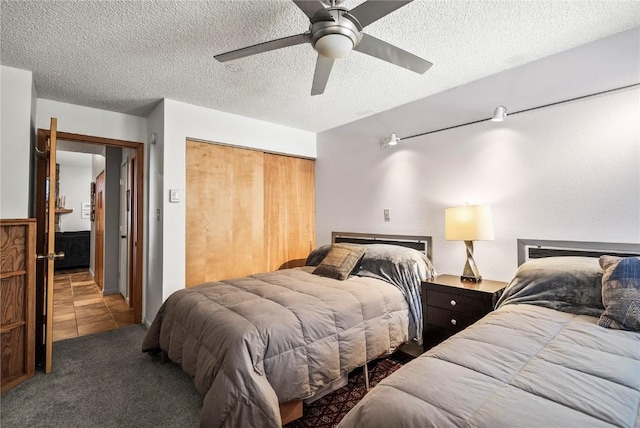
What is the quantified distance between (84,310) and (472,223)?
4.86 m

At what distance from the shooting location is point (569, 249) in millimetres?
2193

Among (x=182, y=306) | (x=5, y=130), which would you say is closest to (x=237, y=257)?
(x=182, y=306)

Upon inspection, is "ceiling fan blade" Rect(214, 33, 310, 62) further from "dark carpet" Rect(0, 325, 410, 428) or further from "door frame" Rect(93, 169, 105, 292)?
"door frame" Rect(93, 169, 105, 292)

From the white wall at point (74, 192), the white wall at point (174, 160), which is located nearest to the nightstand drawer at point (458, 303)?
the white wall at point (174, 160)

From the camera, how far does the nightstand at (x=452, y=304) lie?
87.5 inches

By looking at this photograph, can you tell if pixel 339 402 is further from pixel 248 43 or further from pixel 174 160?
pixel 174 160

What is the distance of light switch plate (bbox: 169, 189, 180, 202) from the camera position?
3152 mm

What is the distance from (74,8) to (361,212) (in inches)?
119

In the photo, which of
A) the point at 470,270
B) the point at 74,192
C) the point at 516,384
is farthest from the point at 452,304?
the point at 74,192

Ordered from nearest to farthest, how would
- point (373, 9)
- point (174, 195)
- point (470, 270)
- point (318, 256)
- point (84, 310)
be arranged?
point (373, 9) → point (470, 270) → point (174, 195) → point (318, 256) → point (84, 310)

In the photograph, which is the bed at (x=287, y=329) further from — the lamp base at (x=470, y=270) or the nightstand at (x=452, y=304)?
the lamp base at (x=470, y=270)

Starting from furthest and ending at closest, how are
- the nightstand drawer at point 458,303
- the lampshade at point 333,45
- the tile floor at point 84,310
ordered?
1. the tile floor at point 84,310
2. the nightstand drawer at point 458,303
3. the lampshade at point 333,45

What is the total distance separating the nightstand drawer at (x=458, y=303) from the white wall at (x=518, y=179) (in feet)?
1.61

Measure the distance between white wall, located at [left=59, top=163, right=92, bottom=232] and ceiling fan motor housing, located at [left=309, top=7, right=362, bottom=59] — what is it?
8.27 meters
